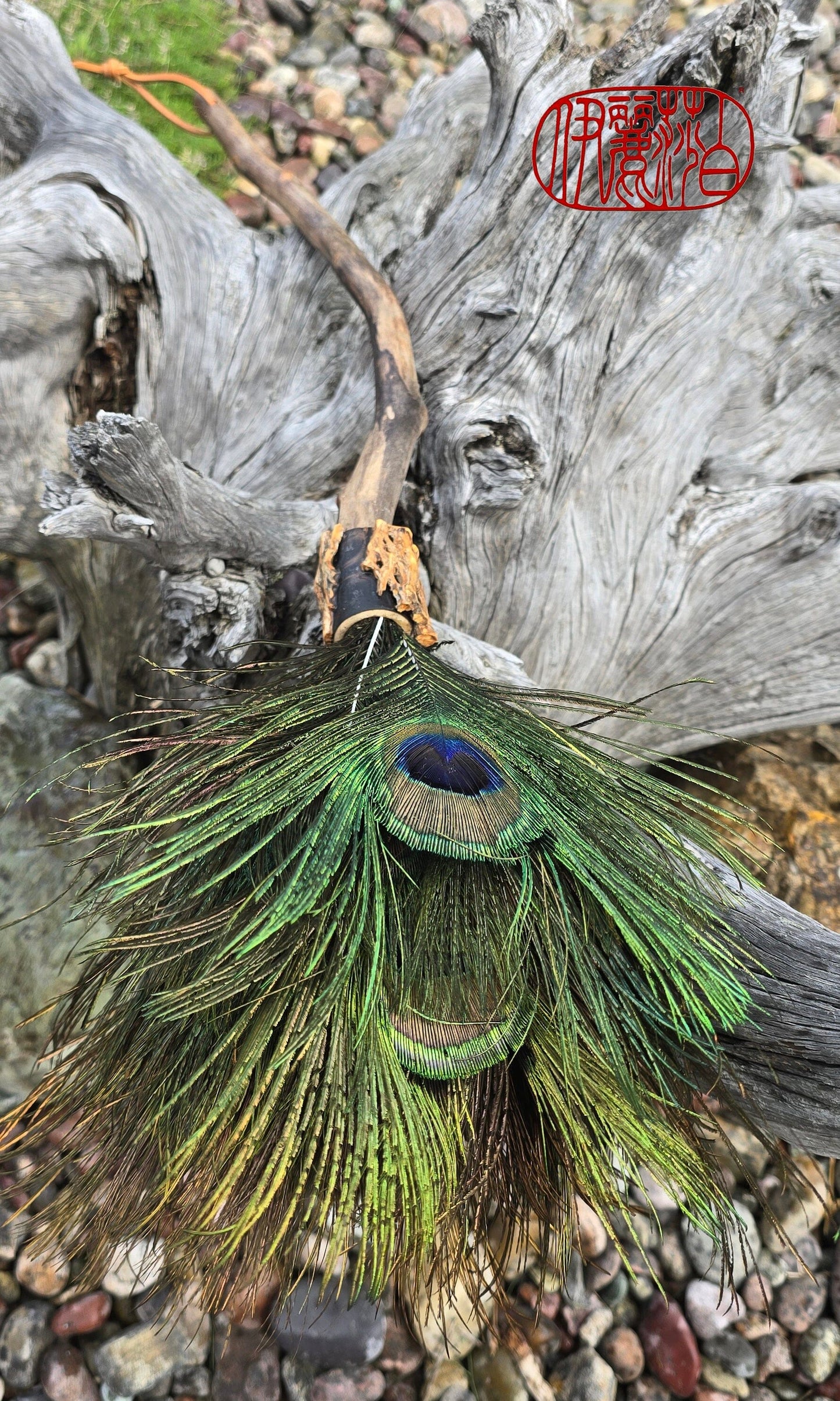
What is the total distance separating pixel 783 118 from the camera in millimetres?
2113

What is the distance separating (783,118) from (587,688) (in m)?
1.36

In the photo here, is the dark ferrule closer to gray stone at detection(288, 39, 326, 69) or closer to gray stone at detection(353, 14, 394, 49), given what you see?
gray stone at detection(288, 39, 326, 69)

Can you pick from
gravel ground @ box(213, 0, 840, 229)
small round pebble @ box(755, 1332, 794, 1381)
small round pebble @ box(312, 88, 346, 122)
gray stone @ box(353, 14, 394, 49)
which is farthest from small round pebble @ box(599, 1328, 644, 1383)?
gray stone @ box(353, 14, 394, 49)

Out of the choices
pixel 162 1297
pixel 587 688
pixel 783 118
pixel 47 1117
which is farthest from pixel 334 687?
pixel 783 118

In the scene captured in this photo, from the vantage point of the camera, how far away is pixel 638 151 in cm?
205

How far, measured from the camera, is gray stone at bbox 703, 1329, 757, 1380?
6.20 feet

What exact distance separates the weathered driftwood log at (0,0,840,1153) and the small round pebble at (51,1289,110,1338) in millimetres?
1270

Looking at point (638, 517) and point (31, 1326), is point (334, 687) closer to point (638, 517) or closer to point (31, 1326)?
point (638, 517)

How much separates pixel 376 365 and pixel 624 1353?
2.12 m

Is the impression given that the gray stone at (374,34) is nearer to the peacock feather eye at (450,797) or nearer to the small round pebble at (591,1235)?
the peacock feather eye at (450,797)

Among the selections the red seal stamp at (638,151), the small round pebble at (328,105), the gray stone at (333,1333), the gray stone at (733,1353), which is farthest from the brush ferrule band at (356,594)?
the small round pebble at (328,105)

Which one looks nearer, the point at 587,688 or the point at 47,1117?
the point at 47,1117

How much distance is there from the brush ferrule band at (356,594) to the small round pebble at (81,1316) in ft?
4.52

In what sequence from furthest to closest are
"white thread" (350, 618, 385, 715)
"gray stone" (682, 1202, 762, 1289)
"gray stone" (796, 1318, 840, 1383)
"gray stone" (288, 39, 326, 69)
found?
"gray stone" (288, 39, 326, 69)
"gray stone" (682, 1202, 762, 1289)
"gray stone" (796, 1318, 840, 1383)
"white thread" (350, 618, 385, 715)
